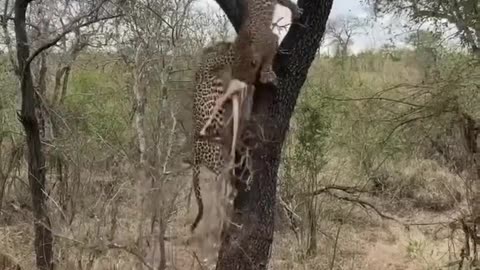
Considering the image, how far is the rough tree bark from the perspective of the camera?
2.99m

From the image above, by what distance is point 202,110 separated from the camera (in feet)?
9.73

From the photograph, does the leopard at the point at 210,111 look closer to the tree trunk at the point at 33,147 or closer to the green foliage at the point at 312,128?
the tree trunk at the point at 33,147

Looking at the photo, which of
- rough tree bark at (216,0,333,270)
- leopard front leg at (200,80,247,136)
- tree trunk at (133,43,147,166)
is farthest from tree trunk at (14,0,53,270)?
leopard front leg at (200,80,247,136)

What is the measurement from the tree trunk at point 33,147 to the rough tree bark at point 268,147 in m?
1.04

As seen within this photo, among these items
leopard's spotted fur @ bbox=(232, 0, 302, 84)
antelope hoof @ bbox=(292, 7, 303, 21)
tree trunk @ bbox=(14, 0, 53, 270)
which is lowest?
tree trunk @ bbox=(14, 0, 53, 270)

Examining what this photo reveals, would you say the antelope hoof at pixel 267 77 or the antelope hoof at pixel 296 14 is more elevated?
the antelope hoof at pixel 296 14

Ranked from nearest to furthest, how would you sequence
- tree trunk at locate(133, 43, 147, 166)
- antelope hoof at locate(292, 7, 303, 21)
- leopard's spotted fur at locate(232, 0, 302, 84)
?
leopard's spotted fur at locate(232, 0, 302, 84), antelope hoof at locate(292, 7, 303, 21), tree trunk at locate(133, 43, 147, 166)

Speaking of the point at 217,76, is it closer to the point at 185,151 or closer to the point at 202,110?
the point at 202,110

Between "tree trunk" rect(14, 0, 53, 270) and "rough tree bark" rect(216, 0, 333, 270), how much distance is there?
1.04 meters

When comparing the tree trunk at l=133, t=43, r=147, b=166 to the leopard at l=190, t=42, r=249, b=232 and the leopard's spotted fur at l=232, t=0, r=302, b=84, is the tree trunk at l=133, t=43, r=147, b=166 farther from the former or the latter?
the leopard's spotted fur at l=232, t=0, r=302, b=84

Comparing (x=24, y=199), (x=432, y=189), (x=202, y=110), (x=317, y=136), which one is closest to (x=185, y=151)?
(x=202, y=110)

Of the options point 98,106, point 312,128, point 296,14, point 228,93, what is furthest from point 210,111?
point 98,106

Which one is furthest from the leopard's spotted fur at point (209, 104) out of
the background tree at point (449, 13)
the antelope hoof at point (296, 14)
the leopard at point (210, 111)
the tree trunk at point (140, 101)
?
the background tree at point (449, 13)

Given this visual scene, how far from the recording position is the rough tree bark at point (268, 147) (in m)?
2.99
